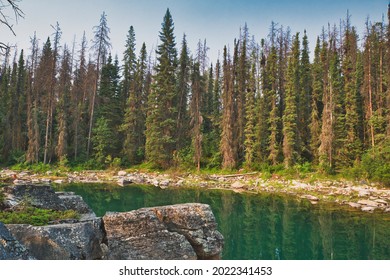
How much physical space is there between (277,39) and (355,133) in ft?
63.8

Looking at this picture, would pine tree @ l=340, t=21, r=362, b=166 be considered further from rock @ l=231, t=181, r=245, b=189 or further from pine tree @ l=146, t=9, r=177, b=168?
pine tree @ l=146, t=9, r=177, b=168

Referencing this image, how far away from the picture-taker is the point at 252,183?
26.4 metres

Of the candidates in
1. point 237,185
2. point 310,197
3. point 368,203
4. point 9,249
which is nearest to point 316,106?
point 237,185

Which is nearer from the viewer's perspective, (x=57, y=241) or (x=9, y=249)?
(x=9, y=249)

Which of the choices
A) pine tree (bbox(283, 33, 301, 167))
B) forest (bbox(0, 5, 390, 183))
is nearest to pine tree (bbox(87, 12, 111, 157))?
forest (bbox(0, 5, 390, 183))

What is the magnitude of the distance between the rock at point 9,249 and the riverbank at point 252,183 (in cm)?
1659

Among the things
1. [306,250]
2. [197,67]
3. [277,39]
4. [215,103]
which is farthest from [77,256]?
[277,39]

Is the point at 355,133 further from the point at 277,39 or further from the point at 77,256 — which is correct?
the point at 77,256

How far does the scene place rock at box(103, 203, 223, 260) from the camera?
592cm

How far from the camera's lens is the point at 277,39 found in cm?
4269

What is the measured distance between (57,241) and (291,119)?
1146 inches

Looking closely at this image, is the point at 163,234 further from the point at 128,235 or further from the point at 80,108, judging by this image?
the point at 80,108

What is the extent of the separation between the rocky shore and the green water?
3.93 meters

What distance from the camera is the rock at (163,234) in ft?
19.4
